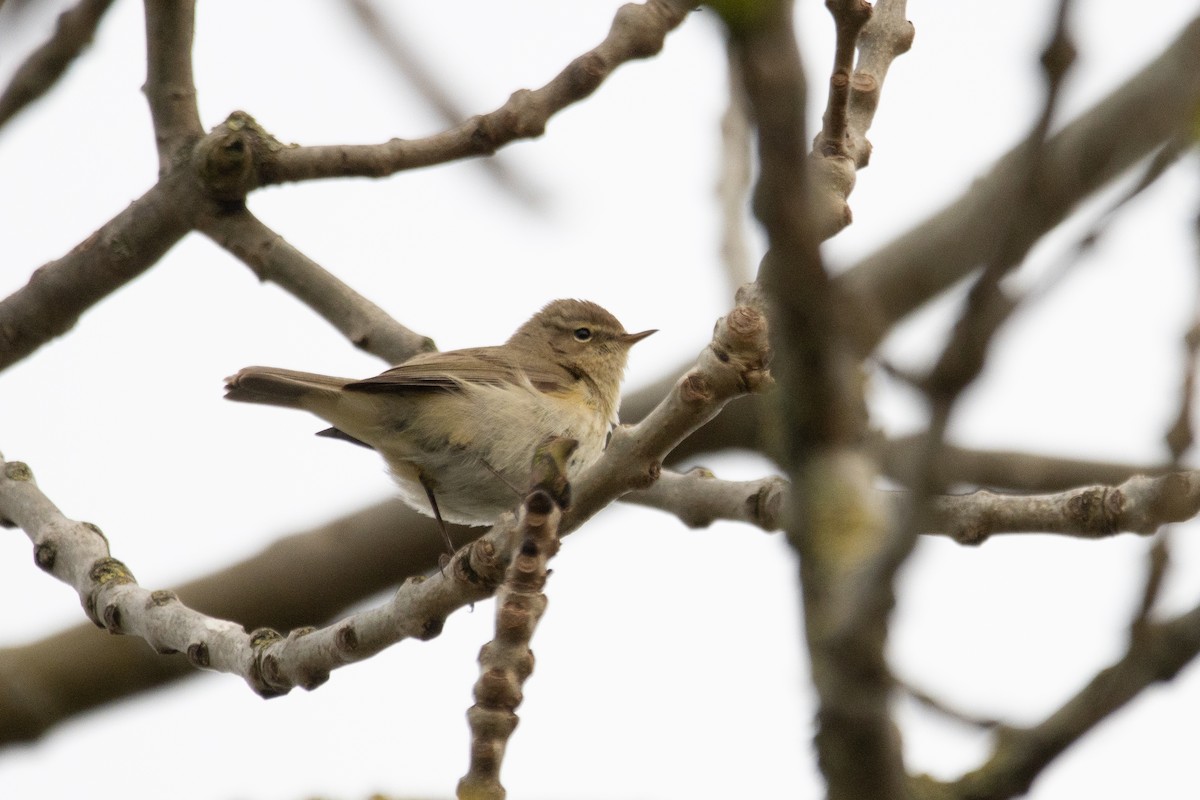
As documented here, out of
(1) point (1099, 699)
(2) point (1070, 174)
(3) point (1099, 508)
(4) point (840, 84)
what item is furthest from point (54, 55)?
(1) point (1099, 699)

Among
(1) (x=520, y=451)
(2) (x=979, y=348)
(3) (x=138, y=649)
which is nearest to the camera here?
(2) (x=979, y=348)

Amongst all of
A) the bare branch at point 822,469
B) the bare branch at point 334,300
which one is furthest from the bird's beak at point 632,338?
the bare branch at point 822,469

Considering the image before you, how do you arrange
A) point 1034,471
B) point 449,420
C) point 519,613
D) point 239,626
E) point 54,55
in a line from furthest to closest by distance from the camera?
point 1034,471
point 449,420
point 54,55
point 239,626
point 519,613

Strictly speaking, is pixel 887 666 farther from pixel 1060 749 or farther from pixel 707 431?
pixel 707 431

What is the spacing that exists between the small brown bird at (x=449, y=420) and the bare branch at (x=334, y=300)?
24cm

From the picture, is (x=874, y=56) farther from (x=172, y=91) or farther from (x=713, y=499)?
(x=172, y=91)

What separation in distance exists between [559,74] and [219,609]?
3.78 meters

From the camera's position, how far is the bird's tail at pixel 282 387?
5.53m

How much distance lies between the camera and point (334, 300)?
199 inches

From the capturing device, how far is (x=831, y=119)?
3.35 m

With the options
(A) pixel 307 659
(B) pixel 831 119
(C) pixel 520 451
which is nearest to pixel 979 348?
(B) pixel 831 119

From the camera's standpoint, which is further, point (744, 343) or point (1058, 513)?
point (1058, 513)

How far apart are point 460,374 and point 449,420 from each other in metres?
0.22

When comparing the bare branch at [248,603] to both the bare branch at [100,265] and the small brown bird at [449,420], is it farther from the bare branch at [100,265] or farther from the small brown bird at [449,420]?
the bare branch at [100,265]
